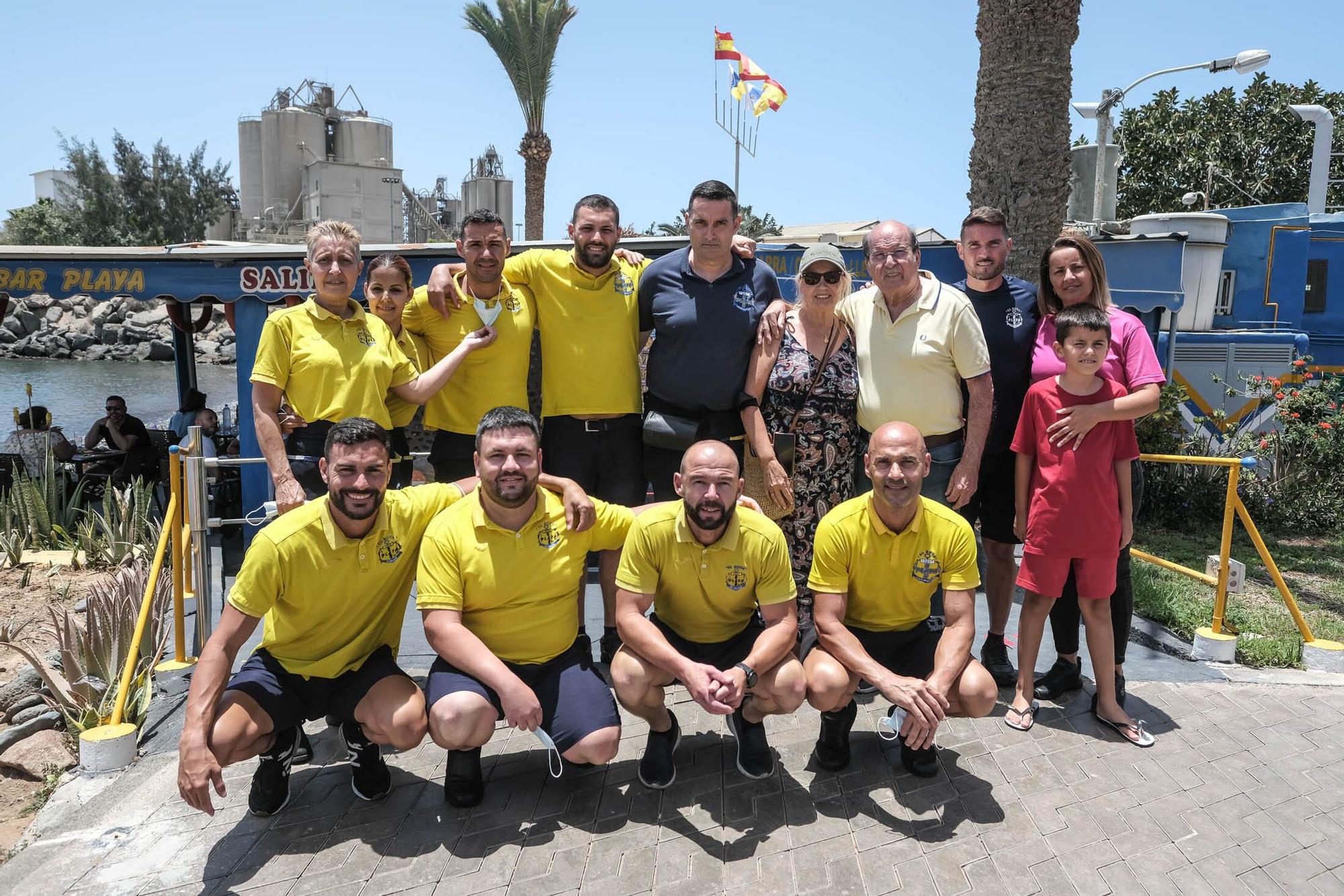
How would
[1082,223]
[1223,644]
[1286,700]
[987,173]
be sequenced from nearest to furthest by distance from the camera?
[1286,700] → [1223,644] → [987,173] → [1082,223]

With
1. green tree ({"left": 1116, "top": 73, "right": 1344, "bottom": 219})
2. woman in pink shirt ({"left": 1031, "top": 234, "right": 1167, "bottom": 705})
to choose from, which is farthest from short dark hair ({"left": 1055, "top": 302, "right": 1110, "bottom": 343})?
green tree ({"left": 1116, "top": 73, "right": 1344, "bottom": 219})

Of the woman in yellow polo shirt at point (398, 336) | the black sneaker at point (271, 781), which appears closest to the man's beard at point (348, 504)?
the woman in yellow polo shirt at point (398, 336)

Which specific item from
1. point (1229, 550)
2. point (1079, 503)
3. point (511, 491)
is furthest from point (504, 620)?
point (1229, 550)

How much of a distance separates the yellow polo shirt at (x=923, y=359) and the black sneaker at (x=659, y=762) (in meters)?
1.63

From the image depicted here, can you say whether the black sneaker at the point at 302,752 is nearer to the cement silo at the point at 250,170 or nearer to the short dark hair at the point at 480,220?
the short dark hair at the point at 480,220

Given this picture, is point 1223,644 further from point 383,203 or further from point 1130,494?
point 383,203

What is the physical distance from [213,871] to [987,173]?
7.33 meters

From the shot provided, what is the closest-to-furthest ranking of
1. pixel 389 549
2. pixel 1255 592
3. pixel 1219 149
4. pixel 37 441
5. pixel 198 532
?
pixel 389 549
pixel 198 532
pixel 1255 592
pixel 37 441
pixel 1219 149

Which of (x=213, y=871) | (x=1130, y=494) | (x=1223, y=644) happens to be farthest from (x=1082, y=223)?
(x=213, y=871)

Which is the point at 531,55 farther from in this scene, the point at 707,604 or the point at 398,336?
the point at 707,604

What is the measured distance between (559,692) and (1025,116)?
630 cm

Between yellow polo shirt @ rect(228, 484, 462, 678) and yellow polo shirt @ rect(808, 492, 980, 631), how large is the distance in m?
1.64

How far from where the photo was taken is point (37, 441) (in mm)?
9062

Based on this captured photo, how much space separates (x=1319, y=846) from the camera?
3125 millimetres
